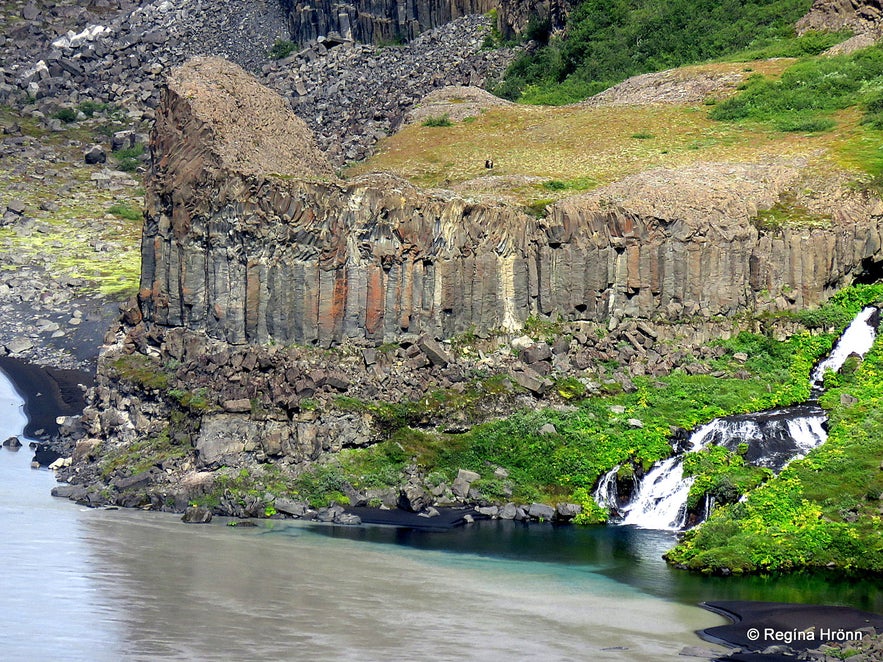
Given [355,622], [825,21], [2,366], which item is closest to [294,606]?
[355,622]

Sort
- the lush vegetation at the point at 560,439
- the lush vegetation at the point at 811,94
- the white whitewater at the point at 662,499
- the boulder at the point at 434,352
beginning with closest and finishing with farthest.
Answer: the white whitewater at the point at 662,499 < the lush vegetation at the point at 560,439 < the boulder at the point at 434,352 < the lush vegetation at the point at 811,94

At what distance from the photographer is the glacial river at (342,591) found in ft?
124

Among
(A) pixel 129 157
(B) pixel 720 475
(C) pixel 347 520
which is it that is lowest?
(C) pixel 347 520

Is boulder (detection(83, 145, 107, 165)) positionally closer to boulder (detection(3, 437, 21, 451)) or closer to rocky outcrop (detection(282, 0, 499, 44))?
rocky outcrop (detection(282, 0, 499, 44))

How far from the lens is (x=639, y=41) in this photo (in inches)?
4134

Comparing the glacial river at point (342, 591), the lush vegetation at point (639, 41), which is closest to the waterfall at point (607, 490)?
the glacial river at point (342, 591)

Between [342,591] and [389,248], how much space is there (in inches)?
856

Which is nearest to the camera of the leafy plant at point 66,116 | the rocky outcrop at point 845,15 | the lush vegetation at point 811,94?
the lush vegetation at point 811,94

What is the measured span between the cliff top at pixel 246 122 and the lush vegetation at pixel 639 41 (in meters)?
36.2

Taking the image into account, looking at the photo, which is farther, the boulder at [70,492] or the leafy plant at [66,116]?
the leafy plant at [66,116]

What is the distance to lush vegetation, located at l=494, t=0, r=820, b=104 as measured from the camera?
101812 millimetres

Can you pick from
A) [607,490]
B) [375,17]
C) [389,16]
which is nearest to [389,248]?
[607,490]

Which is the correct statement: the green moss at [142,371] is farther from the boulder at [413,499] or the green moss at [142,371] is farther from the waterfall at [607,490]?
the waterfall at [607,490]

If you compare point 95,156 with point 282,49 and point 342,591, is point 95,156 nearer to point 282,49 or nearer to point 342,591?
point 282,49
